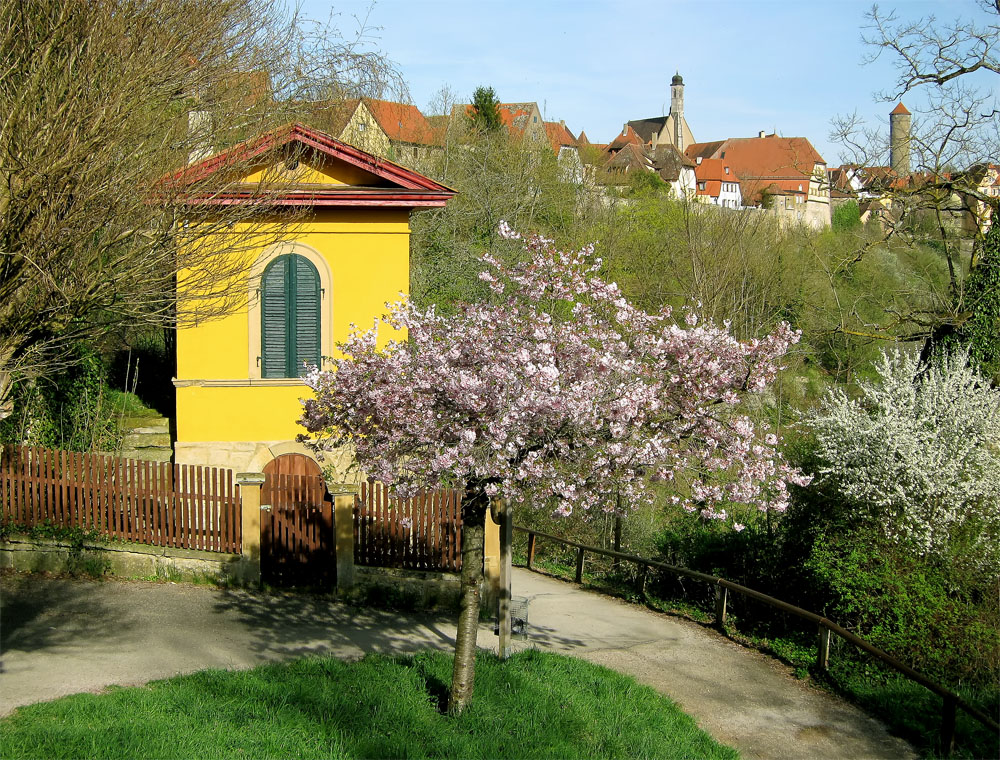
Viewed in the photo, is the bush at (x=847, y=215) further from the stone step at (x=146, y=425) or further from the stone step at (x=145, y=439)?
the stone step at (x=145, y=439)

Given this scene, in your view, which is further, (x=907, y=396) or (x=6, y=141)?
(x=907, y=396)

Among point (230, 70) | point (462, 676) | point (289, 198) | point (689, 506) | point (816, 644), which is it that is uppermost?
point (230, 70)

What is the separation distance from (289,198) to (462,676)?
7.95 meters

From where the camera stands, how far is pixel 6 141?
7391 mm

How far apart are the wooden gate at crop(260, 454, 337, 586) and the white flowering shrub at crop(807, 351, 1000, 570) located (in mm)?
6473

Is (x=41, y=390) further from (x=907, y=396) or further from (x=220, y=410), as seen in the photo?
(x=907, y=396)

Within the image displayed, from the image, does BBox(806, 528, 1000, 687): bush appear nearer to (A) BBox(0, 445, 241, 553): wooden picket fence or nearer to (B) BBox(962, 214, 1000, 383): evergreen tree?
(B) BBox(962, 214, 1000, 383): evergreen tree

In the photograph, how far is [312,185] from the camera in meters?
14.4

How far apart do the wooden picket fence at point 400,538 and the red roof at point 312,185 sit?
4208 millimetres

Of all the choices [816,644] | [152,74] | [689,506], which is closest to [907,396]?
[816,644]

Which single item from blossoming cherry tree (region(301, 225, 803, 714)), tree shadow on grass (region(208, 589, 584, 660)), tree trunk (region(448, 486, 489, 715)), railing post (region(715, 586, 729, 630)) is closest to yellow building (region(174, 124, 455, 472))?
tree shadow on grass (region(208, 589, 584, 660))

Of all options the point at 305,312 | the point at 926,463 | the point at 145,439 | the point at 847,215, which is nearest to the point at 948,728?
the point at 926,463

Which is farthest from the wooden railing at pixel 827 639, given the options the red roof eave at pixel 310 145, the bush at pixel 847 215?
the bush at pixel 847 215

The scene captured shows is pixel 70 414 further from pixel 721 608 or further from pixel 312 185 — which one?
pixel 721 608
